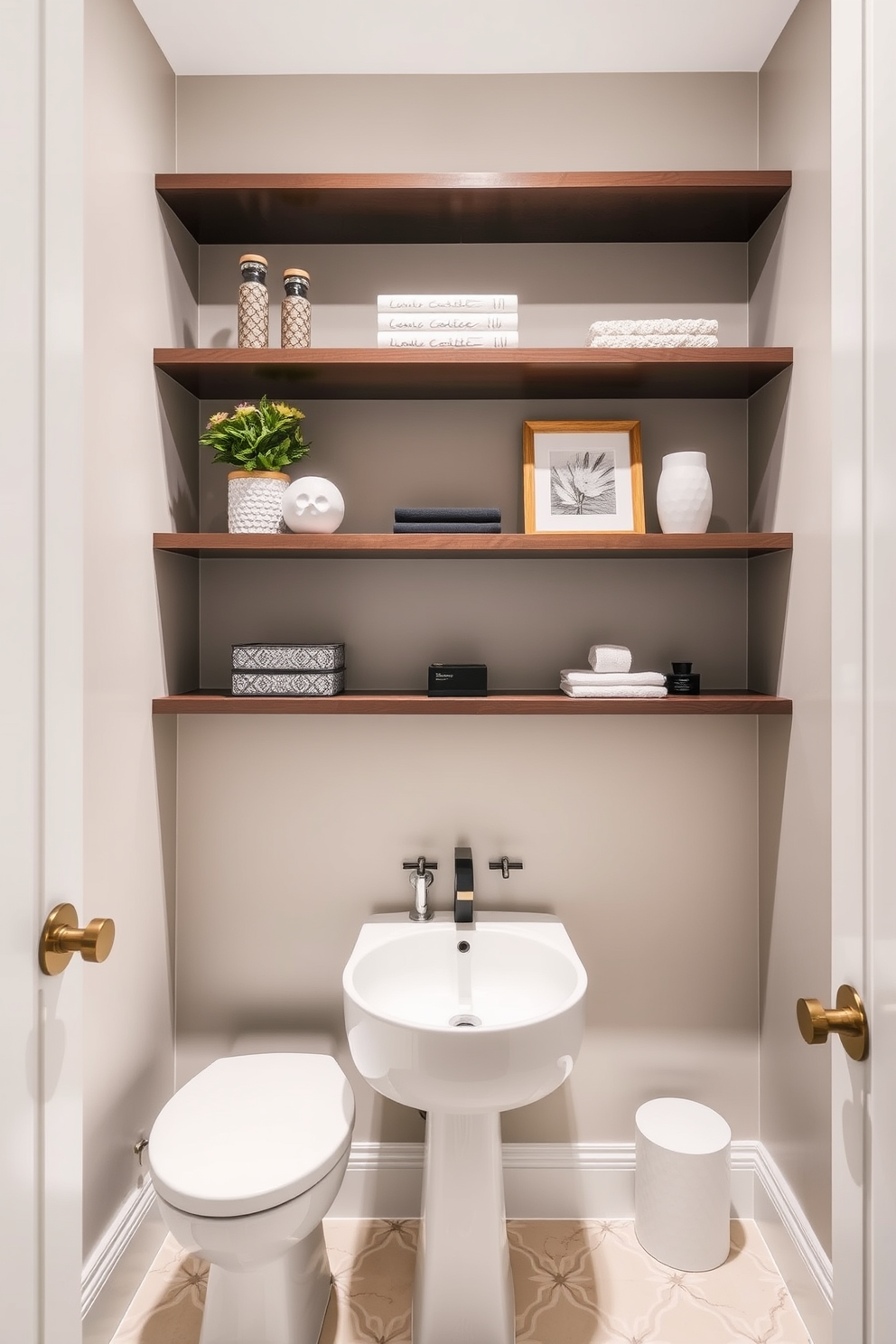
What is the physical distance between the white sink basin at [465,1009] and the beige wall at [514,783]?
0.15 m

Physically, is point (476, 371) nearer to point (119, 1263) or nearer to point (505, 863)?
point (505, 863)

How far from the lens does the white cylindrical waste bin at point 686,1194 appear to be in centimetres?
165

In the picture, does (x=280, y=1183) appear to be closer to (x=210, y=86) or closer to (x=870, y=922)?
(x=870, y=922)

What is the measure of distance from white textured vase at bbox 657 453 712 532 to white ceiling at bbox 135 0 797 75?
Answer: 2.96ft

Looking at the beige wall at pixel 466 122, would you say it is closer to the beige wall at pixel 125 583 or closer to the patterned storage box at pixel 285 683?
the beige wall at pixel 125 583

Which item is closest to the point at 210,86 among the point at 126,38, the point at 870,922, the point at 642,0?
the point at 126,38

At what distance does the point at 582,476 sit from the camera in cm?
178

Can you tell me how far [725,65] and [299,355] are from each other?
3.92 feet

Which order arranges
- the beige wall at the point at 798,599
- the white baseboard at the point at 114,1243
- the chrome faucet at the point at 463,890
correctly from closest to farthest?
the white baseboard at the point at 114,1243 < the beige wall at the point at 798,599 < the chrome faucet at the point at 463,890

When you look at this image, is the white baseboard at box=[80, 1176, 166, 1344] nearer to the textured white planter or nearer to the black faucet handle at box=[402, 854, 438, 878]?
the black faucet handle at box=[402, 854, 438, 878]

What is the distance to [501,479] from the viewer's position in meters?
1.86

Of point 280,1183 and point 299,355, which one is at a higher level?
point 299,355

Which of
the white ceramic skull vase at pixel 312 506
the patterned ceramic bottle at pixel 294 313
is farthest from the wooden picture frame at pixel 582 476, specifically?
the patterned ceramic bottle at pixel 294 313

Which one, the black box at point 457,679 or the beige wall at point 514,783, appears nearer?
the black box at point 457,679
